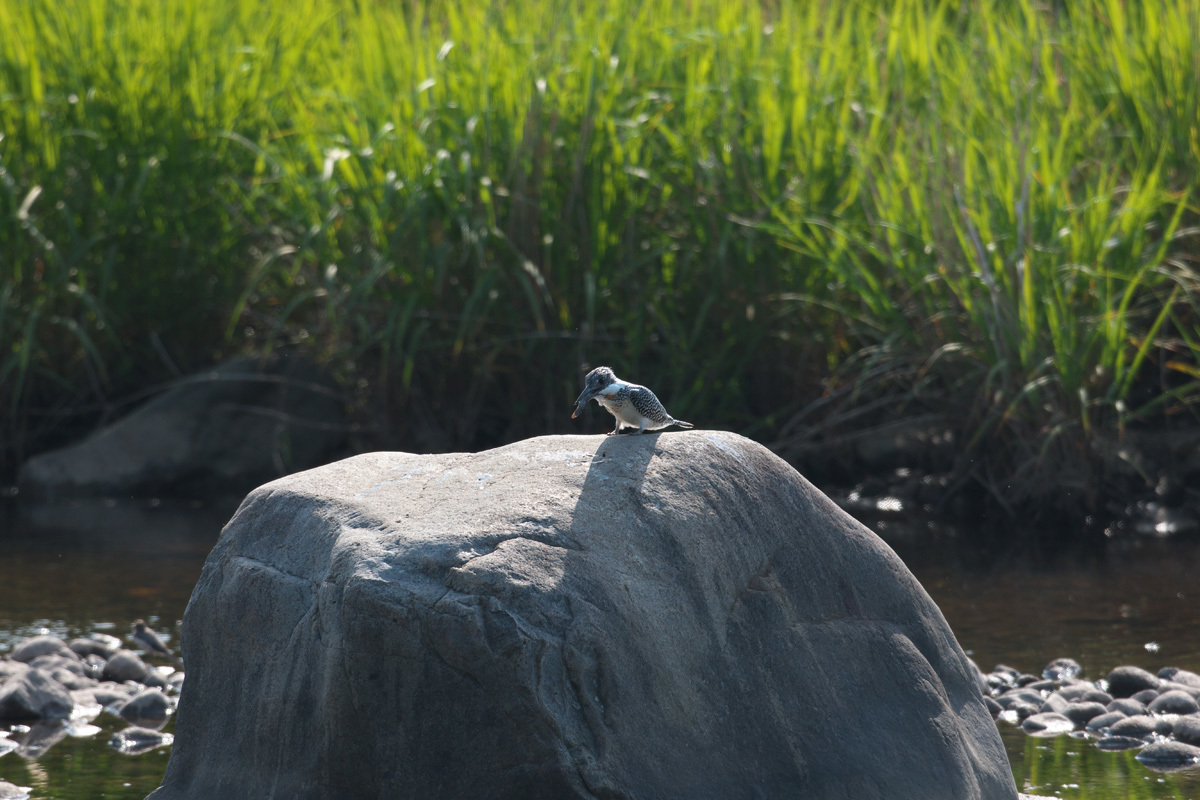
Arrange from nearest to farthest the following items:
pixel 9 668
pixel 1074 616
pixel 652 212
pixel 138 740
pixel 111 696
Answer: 1. pixel 138 740
2. pixel 111 696
3. pixel 9 668
4. pixel 1074 616
5. pixel 652 212

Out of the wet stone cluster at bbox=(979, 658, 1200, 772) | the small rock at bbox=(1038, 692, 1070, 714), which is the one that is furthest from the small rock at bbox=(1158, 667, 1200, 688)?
the small rock at bbox=(1038, 692, 1070, 714)

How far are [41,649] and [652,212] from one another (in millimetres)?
3412

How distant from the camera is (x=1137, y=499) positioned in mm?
5914

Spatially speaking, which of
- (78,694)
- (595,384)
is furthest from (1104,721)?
(78,694)

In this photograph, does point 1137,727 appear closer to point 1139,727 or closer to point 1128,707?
point 1139,727

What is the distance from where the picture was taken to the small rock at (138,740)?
11.5ft

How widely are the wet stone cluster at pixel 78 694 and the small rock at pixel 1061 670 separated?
250cm

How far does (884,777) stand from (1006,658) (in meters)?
1.64

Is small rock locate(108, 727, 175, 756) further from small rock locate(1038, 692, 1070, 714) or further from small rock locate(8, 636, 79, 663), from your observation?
small rock locate(1038, 692, 1070, 714)

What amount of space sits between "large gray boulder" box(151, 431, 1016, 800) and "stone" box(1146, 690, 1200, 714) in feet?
2.75

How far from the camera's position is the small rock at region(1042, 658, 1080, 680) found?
3.96m

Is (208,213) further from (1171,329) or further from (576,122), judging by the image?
(1171,329)

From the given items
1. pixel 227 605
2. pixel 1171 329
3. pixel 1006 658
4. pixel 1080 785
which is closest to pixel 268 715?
pixel 227 605

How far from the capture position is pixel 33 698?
3752 millimetres
